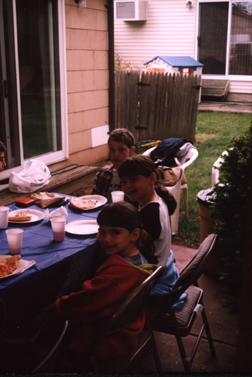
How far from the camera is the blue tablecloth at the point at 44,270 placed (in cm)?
214

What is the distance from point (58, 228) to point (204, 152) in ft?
23.3

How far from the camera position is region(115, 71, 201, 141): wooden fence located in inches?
359

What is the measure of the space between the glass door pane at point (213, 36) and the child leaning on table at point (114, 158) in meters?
14.4

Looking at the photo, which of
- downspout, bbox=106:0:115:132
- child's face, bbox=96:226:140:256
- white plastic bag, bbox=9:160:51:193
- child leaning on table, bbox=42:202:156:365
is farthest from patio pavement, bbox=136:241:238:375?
downspout, bbox=106:0:115:132

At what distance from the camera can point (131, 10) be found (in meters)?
16.5

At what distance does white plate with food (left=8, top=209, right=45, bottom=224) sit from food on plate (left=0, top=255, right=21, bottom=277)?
2.20ft

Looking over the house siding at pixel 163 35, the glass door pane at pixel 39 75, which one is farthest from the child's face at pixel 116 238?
the house siding at pixel 163 35

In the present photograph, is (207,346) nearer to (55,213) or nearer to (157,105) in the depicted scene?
(55,213)

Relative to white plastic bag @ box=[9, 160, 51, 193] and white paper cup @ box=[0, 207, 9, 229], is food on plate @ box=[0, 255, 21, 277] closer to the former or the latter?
white paper cup @ box=[0, 207, 9, 229]

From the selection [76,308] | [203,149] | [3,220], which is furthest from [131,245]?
[203,149]

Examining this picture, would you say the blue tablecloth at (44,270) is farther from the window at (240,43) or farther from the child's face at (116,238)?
the window at (240,43)

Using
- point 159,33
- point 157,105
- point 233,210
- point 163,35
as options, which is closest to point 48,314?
point 233,210

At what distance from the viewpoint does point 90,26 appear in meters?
6.60

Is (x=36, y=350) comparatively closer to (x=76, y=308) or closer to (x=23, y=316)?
(x=23, y=316)
